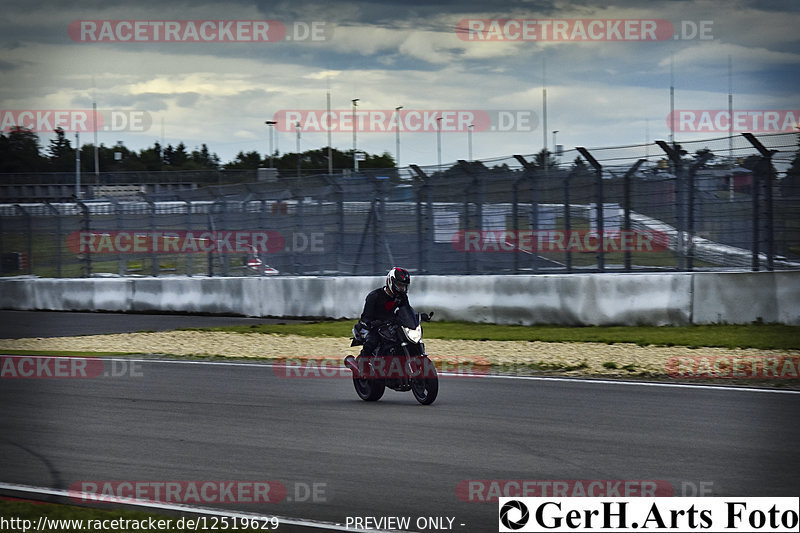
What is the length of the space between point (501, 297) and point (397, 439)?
9.70 metres

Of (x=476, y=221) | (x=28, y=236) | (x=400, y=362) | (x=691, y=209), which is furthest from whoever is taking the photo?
(x=28, y=236)

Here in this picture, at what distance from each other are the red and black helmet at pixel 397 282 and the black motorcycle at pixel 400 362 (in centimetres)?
15

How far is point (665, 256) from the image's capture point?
54.0 ft

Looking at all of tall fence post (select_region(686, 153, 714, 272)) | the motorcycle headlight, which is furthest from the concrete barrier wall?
the motorcycle headlight

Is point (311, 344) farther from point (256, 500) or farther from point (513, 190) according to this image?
point (256, 500)

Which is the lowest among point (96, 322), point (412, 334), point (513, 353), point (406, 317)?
point (96, 322)

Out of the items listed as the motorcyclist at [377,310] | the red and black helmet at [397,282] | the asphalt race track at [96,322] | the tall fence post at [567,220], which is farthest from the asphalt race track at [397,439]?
the asphalt race track at [96,322]

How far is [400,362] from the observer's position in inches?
403

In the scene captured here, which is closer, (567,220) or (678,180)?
(678,180)

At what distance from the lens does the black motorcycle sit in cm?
1005

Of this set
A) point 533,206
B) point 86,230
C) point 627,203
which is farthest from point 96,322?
point 627,203

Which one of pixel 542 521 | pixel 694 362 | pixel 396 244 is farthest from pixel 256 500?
pixel 396 244

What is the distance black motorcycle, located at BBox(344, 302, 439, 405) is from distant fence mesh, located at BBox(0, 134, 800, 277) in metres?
7.22

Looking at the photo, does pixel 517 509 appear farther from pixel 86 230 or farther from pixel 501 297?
pixel 86 230
